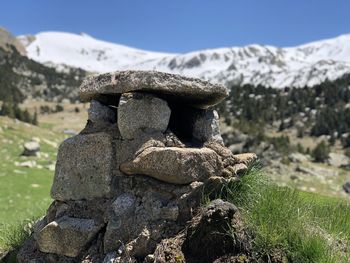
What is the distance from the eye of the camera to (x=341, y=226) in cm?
796

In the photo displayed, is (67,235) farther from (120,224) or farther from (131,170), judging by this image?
(131,170)

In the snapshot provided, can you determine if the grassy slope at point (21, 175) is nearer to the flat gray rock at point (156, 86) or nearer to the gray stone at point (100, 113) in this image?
the gray stone at point (100, 113)

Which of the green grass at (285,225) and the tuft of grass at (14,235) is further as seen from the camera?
the tuft of grass at (14,235)

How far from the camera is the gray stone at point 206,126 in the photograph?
317 inches

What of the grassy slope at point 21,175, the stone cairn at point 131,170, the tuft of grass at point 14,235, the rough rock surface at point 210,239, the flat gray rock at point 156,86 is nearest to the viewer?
the rough rock surface at point 210,239

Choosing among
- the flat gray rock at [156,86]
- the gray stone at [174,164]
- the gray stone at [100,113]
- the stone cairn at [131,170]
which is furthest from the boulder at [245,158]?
the gray stone at [100,113]

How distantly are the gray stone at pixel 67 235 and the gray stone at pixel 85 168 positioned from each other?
44 cm

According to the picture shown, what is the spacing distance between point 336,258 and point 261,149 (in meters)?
40.9

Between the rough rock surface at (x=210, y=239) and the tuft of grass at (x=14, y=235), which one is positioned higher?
the rough rock surface at (x=210, y=239)

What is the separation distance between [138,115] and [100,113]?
0.91 m

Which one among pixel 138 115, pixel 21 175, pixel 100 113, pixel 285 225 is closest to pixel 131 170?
pixel 138 115

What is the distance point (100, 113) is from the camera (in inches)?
320

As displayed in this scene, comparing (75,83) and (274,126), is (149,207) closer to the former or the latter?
(274,126)

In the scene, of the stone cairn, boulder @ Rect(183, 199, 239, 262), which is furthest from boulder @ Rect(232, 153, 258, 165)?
boulder @ Rect(183, 199, 239, 262)
